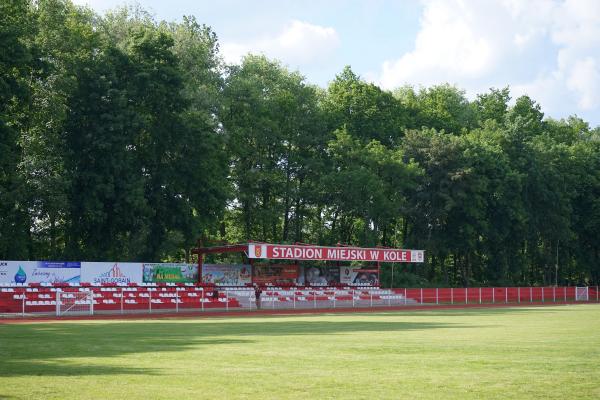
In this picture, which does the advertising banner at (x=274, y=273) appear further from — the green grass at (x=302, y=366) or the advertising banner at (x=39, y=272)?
the green grass at (x=302, y=366)

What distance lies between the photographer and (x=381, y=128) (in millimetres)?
82375

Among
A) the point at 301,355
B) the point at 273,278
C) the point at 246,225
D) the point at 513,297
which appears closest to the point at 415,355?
the point at 301,355

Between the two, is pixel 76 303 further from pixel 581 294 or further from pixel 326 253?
pixel 581 294

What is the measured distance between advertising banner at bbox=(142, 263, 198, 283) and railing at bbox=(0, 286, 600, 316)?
3.06ft

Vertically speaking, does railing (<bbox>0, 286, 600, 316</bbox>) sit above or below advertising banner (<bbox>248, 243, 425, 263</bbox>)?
below

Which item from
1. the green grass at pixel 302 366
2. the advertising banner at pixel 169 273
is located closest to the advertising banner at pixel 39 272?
the advertising banner at pixel 169 273

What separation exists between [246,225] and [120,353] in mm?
58179

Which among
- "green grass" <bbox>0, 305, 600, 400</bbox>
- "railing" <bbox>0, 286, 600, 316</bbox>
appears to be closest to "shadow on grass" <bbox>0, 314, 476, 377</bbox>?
"green grass" <bbox>0, 305, 600, 400</bbox>

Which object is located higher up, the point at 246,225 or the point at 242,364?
Result: the point at 246,225

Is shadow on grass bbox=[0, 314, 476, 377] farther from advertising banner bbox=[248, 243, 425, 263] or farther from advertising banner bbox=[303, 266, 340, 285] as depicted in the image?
advertising banner bbox=[303, 266, 340, 285]

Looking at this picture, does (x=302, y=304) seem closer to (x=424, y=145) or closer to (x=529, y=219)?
(x=424, y=145)

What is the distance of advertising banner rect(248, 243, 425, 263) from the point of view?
53891mm

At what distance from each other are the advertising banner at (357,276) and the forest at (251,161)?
911 centimetres

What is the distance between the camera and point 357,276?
64.4 m
